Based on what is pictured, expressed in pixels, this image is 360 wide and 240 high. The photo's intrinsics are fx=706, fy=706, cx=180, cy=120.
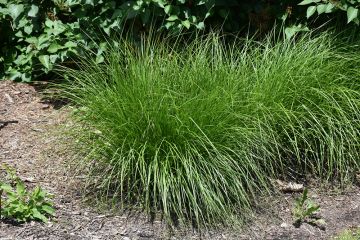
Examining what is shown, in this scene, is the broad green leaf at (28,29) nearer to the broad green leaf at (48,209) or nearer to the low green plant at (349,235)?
the broad green leaf at (48,209)

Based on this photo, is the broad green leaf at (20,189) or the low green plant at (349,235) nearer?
the broad green leaf at (20,189)

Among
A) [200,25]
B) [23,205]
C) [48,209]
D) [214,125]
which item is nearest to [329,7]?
[200,25]

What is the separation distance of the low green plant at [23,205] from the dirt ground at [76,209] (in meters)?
0.05

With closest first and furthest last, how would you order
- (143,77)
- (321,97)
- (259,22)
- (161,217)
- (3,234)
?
(3,234) → (161,217) → (143,77) → (321,97) → (259,22)

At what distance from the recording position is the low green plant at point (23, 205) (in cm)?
408

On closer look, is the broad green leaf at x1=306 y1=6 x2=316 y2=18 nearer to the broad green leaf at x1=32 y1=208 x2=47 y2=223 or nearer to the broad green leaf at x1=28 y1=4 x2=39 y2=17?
the broad green leaf at x1=28 y1=4 x2=39 y2=17

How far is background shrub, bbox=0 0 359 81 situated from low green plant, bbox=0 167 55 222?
1.71 m

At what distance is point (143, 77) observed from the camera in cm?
462

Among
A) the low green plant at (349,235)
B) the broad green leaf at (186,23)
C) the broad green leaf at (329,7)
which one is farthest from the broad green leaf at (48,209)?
the broad green leaf at (329,7)

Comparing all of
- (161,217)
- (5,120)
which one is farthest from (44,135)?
(161,217)

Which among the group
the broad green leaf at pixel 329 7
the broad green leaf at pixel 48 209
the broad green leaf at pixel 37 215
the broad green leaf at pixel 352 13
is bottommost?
the broad green leaf at pixel 37 215

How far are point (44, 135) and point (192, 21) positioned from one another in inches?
59.3

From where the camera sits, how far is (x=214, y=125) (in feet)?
14.8

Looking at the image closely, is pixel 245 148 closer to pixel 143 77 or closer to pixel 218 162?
pixel 218 162
